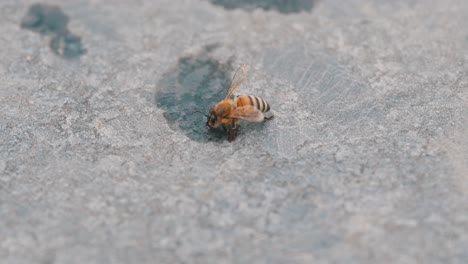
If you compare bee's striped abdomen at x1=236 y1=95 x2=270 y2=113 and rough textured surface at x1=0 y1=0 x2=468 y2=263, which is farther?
bee's striped abdomen at x1=236 y1=95 x2=270 y2=113

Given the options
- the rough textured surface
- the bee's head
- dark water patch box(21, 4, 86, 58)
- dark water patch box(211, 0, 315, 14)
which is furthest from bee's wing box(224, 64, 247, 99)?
dark water patch box(21, 4, 86, 58)

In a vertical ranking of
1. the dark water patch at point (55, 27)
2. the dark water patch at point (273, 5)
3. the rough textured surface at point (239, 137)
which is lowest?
the rough textured surface at point (239, 137)

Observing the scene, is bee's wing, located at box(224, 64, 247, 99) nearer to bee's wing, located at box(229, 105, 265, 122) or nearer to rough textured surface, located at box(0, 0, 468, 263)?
rough textured surface, located at box(0, 0, 468, 263)

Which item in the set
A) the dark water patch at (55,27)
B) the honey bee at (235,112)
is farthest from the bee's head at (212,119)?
the dark water patch at (55,27)

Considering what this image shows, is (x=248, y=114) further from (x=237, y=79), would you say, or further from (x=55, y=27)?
(x=55, y=27)

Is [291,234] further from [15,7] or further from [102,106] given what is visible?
[15,7]

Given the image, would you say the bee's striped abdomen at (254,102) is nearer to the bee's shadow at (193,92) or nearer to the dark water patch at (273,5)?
the bee's shadow at (193,92)

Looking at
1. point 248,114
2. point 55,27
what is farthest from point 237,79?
point 55,27

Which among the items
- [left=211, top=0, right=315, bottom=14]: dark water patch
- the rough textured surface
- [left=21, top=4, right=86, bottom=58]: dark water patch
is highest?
[left=211, top=0, right=315, bottom=14]: dark water patch
